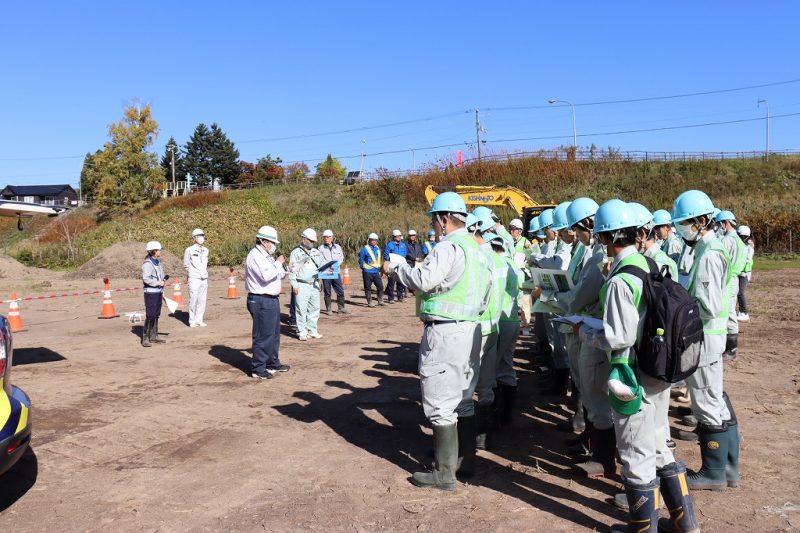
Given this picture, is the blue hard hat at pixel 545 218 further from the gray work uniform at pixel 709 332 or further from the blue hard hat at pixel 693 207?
the gray work uniform at pixel 709 332

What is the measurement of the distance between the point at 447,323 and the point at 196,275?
968 cm

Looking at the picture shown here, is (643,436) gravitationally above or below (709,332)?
below

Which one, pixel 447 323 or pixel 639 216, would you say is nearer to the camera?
pixel 639 216

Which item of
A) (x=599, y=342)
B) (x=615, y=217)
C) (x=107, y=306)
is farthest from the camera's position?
(x=107, y=306)

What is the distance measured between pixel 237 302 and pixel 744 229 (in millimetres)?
13024

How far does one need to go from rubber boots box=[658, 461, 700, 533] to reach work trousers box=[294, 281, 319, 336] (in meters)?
8.68

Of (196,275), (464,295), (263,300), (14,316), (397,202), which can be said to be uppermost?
(397,202)

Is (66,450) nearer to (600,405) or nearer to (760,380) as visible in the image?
(600,405)

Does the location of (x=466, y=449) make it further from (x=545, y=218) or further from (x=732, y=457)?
(x=545, y=218)

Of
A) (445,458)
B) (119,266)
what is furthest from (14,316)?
(119,266)

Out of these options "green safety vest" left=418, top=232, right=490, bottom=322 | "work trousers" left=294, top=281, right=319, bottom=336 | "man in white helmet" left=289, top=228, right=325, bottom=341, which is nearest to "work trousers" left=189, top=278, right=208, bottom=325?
"man in white helmet" left=289, top=228, right=325, bottom=341

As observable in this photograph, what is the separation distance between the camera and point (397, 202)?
155 ft

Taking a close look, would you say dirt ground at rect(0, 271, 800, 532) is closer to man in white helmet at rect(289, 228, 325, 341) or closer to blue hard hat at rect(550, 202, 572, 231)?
man in white helmet at rect(289, 228, 325, 341)

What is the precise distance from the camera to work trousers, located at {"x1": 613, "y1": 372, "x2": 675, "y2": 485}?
12.3 ft
